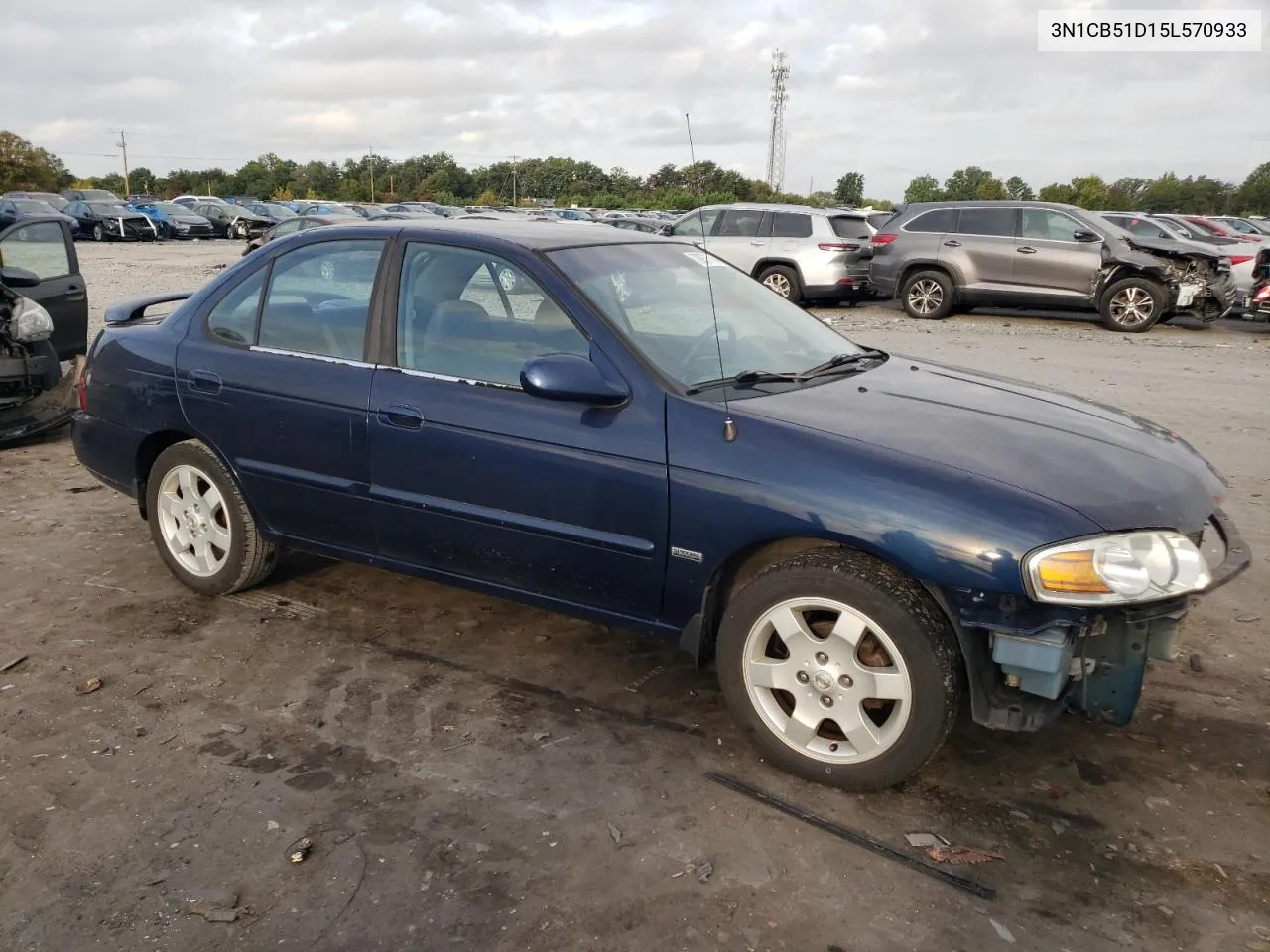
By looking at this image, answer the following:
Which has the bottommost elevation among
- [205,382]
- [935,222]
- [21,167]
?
[205,382]

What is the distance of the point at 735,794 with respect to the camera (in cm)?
305

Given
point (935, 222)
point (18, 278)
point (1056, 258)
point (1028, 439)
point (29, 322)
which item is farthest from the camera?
point (935, 222)

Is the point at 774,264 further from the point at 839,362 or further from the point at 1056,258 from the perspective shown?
the point at 839,362

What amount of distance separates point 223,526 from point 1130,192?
3237 inches

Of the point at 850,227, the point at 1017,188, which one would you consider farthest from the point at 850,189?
the point at 850,227

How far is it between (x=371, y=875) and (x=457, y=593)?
199 cm

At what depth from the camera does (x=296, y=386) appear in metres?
4.00

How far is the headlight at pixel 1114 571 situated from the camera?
2709mm

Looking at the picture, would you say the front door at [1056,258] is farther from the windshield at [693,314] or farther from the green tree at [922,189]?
the green tree at [922,189]

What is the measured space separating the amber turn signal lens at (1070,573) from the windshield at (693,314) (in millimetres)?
1267

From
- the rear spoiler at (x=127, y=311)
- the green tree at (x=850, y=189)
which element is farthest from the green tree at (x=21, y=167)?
the rear spoiler at (x=127, y=311)

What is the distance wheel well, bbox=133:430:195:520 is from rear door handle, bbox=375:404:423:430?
1238 mm

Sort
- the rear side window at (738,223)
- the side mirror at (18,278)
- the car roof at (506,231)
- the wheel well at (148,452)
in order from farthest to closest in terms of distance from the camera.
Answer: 1. the rear side window at (738,223)
2. the side mirror at (18,278)
3. the wheel well at (148,452)
4. the car roof at (506,231)

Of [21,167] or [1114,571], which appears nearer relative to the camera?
[1114,571]
